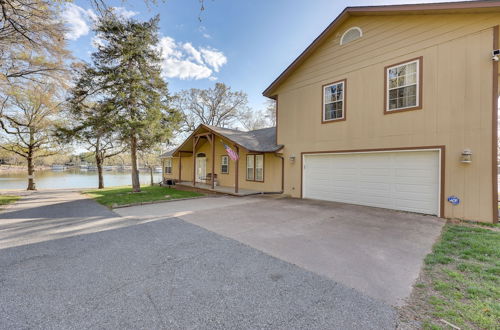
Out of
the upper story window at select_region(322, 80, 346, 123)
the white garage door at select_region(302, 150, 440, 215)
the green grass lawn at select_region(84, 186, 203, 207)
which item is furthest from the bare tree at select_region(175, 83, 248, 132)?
the white garage door at select_region(302, 150, 440, 215)

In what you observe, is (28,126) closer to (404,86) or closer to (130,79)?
(130,79)

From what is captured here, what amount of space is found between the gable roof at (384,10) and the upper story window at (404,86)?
1.36 metres

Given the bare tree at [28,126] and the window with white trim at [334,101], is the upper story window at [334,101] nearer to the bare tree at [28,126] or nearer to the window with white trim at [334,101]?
the window with white trim at [334,101]

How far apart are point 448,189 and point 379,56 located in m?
4.82

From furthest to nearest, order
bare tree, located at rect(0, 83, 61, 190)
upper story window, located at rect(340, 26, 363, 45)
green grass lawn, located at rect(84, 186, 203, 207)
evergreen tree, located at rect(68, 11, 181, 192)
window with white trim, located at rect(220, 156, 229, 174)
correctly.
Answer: bare tree, located at rect(0, 83, 61, 190) < window with white trim, located at rect(220, 156, 229, 174) < evergreen tree, located at rect(68, 11, 181, 192) < green grass lawn, located at rect(84, 186, 203, 207) < upper story window, located at rect(340, 26, 363, 45)

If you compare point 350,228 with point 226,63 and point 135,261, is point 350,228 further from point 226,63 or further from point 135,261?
point 226,63

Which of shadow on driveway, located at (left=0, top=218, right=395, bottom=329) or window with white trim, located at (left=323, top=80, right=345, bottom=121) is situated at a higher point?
window with white trim, located at (left=323, top=80, right=345, bottom=121)

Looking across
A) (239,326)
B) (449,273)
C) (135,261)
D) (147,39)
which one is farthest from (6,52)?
(449,273)

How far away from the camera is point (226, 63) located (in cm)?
1997

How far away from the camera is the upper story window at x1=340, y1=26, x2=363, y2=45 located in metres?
8.19

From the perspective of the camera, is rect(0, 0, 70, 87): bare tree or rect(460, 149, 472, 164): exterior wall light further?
rect(0, 0, 70, 87): bare tree

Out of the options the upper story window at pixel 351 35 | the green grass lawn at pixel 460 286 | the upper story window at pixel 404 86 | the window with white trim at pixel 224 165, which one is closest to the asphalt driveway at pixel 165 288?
the green grass lawn at pixel 460 286

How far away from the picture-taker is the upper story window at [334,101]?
8.57 metres

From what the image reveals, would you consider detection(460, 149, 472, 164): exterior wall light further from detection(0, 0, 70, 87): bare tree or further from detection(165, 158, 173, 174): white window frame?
detection(165, 158, 173, 174): white window frame
